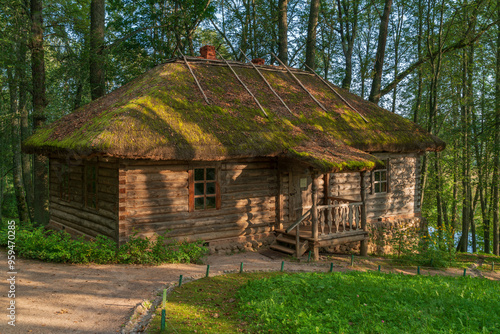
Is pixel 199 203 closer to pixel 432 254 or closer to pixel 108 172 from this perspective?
pixel 108 172

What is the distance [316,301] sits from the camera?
591 cm

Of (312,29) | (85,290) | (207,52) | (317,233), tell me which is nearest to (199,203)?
(317,233)

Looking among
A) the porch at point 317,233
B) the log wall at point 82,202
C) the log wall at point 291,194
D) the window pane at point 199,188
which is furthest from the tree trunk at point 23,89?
the porch at point 317,233

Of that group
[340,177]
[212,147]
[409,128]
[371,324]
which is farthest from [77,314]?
[409,128]

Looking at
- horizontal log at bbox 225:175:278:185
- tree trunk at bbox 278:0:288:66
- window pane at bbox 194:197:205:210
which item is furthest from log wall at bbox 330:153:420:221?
tree trunk at bbox 278:0:288:66

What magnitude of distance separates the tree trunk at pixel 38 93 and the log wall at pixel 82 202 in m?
1.01

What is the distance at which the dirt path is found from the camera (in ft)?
17.3

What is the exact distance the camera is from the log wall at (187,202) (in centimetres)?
938

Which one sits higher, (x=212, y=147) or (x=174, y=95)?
(x=174, y=95)

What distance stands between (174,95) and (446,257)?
10.00 meters

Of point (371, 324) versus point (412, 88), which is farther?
point (412, 88)

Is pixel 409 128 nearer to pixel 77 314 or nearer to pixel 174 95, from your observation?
pixel 174 95

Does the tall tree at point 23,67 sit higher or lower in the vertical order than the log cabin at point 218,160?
higher

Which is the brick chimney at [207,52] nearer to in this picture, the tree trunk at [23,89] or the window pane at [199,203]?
the tree trunk at [23,89]
